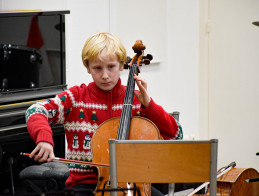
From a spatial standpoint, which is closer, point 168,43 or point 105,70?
point 105,70

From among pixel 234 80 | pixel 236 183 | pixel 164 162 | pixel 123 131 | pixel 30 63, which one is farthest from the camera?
pixel 234 80

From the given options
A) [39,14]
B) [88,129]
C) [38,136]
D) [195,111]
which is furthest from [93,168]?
[195,111]

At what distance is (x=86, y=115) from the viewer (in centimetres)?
196

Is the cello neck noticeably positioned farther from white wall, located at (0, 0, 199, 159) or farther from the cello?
white wall, located at (0, 0, 199, 159)

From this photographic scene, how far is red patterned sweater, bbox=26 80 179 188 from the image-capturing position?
1.91m

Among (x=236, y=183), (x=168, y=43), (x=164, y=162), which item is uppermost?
(x=168, y=43)

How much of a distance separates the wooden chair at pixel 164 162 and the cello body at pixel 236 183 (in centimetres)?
75

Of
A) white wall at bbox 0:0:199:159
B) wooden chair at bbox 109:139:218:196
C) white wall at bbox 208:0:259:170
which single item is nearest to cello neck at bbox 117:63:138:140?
wooden chair at bbox 109:139:218:196

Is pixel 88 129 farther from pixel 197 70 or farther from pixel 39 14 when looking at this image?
pixel 197 70

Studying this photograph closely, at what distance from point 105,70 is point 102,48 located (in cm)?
8

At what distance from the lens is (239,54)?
431cm

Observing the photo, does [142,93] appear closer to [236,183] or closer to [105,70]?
[105,70]

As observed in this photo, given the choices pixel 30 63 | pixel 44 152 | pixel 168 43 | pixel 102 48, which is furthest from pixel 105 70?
A: pixel 168 43

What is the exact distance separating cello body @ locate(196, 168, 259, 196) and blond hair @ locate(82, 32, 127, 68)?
0.79 meters
